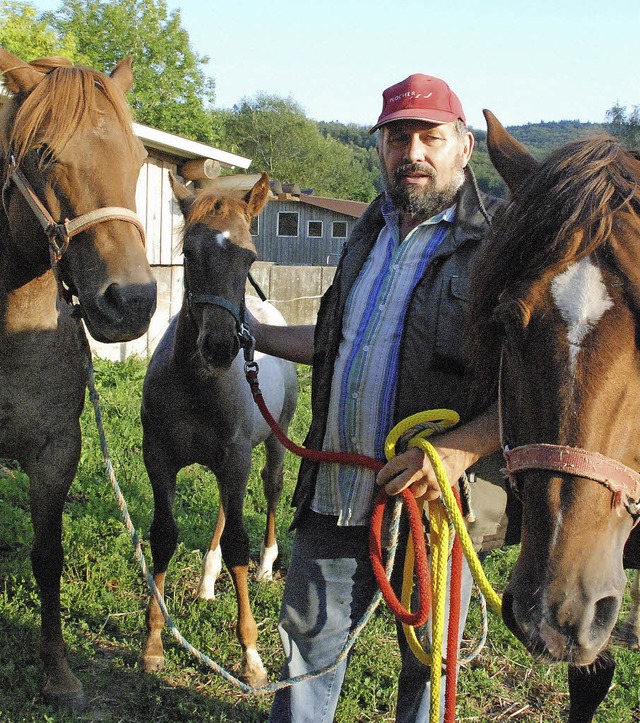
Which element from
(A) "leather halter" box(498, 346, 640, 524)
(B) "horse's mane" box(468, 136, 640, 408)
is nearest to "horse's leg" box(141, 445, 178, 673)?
(B) "horse's mane" box(468, 136, 640, 408)

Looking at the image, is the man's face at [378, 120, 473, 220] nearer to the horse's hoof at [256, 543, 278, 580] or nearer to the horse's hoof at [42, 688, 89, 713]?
the horse's hoof at [42, 688, 89, 713]

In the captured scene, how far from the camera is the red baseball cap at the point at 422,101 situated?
2150 mm

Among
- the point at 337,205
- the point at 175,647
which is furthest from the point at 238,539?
the point at 337,205

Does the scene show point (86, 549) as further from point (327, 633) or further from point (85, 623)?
point (327, 633)

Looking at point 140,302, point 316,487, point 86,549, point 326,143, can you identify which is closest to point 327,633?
point 316,487

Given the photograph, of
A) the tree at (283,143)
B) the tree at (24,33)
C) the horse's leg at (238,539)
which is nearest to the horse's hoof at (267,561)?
the horse's leg at (238,539)

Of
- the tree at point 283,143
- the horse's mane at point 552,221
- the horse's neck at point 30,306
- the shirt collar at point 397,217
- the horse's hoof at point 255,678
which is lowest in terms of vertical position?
the horse's hoof at point 255,678

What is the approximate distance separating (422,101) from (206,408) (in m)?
1.95

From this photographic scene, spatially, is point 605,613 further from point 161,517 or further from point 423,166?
point 161,517

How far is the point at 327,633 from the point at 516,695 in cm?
146

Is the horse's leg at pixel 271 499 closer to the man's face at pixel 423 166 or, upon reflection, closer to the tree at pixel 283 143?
the man's face at pixel 423 166

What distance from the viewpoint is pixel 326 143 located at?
59000 millimetres

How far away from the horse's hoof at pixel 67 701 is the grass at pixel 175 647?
0.04 m

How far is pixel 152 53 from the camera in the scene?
43000 mm
